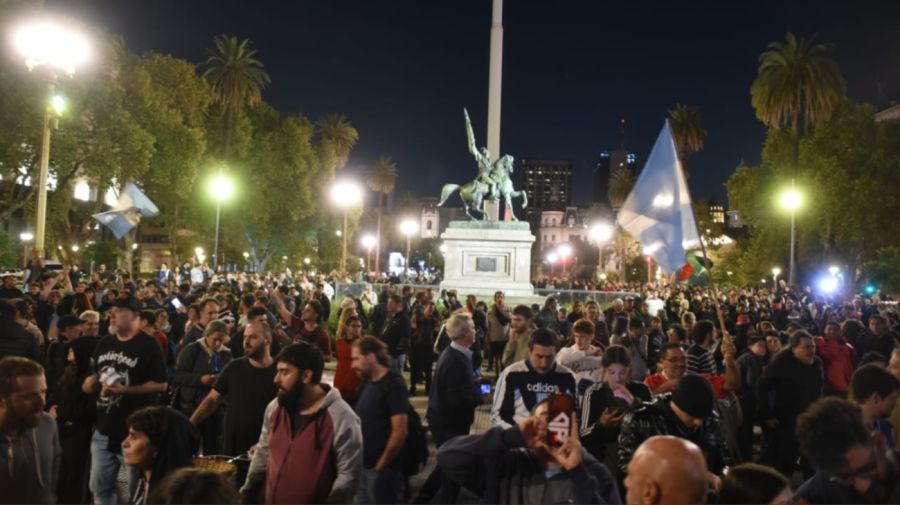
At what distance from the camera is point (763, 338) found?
31.5 feet

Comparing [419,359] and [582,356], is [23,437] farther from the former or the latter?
[419,359]

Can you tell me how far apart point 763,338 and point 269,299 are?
30.8ft

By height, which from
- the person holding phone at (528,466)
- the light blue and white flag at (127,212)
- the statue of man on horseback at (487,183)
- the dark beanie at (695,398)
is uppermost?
the statue of man on horseback at (487,183)

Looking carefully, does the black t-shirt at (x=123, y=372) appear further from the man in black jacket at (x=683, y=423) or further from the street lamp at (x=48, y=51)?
the street lamp at (x=48, y=51)

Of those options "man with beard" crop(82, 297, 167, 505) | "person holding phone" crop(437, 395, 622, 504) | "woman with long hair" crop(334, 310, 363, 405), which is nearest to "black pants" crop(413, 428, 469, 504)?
"woman with long hair" crop(334, 310, 363, 405)

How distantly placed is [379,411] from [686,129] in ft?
189

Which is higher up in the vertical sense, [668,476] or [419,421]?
[668,476]

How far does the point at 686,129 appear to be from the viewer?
193 ft

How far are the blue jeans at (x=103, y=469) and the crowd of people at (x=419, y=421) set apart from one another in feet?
0.05

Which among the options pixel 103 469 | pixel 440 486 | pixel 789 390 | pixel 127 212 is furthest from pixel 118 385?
pixel 127 212

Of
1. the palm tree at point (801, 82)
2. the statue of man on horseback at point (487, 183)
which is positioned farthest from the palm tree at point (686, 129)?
the statue of man on horseback at point (487, 183)

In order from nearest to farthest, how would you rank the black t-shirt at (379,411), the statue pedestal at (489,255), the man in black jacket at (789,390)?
the black t-shirt at (379,411), the man in black jacket at (789,390), the statue pedestal at (489,255)

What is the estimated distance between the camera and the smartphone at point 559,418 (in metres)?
3.18

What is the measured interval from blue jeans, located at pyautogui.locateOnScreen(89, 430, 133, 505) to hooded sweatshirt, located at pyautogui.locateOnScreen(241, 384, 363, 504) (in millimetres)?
2380
